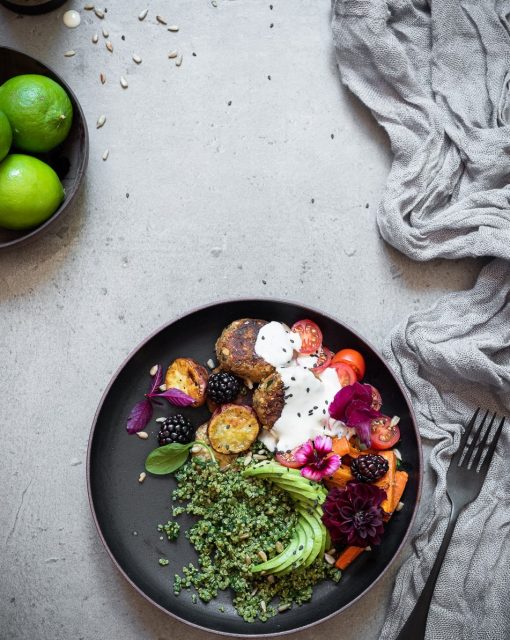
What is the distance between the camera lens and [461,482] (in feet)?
5.81

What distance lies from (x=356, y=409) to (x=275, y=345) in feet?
0.80

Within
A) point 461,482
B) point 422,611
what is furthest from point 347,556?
point 461,482

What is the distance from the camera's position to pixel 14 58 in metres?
1.81

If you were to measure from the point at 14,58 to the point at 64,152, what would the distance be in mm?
261

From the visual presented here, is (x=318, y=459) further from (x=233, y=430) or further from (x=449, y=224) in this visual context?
(x=449, y=224)

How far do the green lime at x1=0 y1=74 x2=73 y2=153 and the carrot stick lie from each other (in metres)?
1.21

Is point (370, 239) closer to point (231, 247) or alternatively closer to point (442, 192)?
point (442, 192)

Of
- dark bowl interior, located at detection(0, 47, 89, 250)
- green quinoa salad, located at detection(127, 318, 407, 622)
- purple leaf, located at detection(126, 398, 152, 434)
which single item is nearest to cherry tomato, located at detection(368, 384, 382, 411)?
green quinoa salad, located at detection(127, 318, 407, 622)


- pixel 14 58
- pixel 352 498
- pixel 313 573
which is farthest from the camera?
pixel 14 58

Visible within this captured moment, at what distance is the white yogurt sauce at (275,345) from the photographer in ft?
5.60

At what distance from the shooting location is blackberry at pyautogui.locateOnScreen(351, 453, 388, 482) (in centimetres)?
163

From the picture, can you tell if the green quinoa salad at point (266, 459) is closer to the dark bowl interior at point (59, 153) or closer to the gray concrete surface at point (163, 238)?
the gray concrete surface at point (163, 238)

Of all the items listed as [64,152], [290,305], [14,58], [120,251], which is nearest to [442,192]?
[290,305]

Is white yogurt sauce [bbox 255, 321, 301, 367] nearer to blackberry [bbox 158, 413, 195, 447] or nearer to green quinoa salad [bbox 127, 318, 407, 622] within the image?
green quinoa salad [bbox 127, 318, 407, 622]
